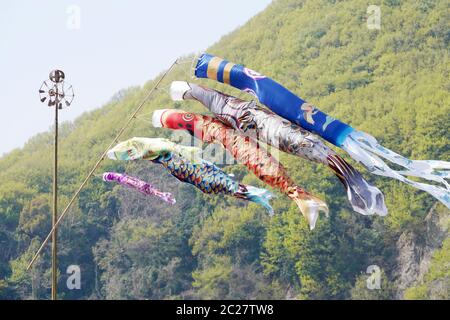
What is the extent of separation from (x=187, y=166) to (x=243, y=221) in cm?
4824

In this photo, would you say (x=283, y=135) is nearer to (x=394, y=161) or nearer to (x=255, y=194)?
(x=255, y=194)

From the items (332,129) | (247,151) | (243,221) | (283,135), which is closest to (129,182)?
(247,151)

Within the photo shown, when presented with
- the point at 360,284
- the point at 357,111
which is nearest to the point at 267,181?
the point at 360,284

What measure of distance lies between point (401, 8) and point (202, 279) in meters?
27.5

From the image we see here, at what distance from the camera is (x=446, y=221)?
2579 inches

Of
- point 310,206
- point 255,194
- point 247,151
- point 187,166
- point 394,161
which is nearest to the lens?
point 310,206

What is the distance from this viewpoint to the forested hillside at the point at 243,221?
64.6 meters

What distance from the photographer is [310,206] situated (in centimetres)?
1706

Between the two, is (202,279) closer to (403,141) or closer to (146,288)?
(146,288)

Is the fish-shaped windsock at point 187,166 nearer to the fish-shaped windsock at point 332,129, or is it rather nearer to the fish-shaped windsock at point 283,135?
the fish-shaped windsock at point 283,135

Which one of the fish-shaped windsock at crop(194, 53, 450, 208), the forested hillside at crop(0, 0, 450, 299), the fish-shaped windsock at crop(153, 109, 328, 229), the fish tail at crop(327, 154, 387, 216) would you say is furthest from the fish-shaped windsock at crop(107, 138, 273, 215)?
the forested hillside at crop(0, 0, 450, 299)

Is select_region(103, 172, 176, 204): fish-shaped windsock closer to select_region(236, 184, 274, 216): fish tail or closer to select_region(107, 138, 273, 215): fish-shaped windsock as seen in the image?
select_region(107, 138, 273, 215): fish-shaped windsock

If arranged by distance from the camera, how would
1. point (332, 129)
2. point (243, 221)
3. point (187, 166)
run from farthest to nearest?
point (243, 221)
point (187, 166)
point (332, 129)

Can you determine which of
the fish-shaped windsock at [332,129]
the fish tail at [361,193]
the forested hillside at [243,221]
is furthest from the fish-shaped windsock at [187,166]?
the forested hillside at [243,221]
